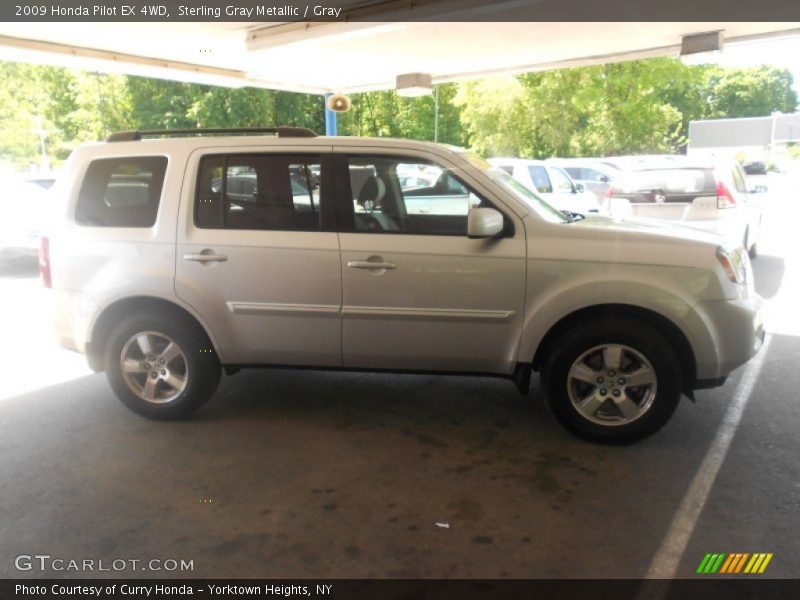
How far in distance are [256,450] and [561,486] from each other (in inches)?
76.0

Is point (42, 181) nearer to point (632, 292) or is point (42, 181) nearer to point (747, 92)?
point (632, 292)

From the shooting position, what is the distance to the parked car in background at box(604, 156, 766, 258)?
9.70 m

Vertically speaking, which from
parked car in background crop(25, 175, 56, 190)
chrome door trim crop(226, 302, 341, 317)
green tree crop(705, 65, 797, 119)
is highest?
green tree crop(705, 65, 797, 119)

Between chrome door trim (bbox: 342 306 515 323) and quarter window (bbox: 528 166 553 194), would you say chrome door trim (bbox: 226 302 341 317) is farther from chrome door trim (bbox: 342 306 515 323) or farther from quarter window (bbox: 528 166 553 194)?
quarter window (bbox: 528 166 553 194)

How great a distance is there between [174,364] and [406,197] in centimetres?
204

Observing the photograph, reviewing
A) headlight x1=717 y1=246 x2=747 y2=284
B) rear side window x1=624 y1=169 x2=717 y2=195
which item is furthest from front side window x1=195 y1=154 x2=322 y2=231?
rear side window x1=624 y1=169 x2=717 y2=195

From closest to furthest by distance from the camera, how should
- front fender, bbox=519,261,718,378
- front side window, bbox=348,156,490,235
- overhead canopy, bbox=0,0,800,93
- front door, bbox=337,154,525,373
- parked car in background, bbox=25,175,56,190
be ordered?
front fender, bbox=519,261,718,378 → front door, bbox=337,154,525,373 → front side window, bbox=348,156,490,235 → overhead canopy, bbox=0,0,800,93 → parked car in background, bbox=25,175,56,190

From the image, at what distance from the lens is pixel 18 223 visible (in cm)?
1114

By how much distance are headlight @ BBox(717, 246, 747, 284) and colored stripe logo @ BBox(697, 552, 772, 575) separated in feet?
5.65

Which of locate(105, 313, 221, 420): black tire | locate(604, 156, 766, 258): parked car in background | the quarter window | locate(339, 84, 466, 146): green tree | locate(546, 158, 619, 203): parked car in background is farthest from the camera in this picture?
locate(339, 84, 466, 146): green tree

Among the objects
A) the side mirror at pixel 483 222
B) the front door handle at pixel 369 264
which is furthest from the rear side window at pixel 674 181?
the front door handle at pixel 369 264

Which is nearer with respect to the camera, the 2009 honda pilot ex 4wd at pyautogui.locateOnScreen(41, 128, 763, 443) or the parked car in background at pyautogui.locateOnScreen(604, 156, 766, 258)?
the 2009 honda pilot ex 4wd at pyautogui.locateOnScreen(41, 128, 763, 443)

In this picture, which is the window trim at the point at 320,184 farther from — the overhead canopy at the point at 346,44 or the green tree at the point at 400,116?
the green tree at the point at 400,116
